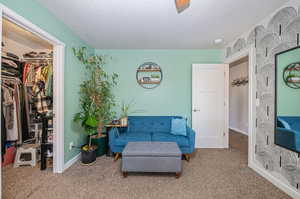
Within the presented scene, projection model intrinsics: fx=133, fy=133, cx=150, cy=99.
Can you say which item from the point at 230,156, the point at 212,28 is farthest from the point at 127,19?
the point at 230,156

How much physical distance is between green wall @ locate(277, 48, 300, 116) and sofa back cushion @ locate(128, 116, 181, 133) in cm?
188

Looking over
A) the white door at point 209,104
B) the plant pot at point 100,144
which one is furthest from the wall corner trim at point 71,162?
the white door at point 209,104

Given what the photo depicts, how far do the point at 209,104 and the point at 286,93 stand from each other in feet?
5.03

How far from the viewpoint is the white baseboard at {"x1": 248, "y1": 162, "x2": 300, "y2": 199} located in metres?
1.60

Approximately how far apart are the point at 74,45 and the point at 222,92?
3.33 metres

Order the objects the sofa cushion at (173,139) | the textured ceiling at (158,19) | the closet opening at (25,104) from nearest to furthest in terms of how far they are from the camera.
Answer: the textured ceiling at (158,19) → the closet opening at (25,104) → the sofa cushion at (173,139)

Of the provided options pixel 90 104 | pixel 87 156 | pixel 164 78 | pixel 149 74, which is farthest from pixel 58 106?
pixel 164 78

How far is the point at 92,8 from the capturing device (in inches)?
72.2

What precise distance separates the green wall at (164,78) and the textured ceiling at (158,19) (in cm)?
42

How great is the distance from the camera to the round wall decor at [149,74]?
10.9 feet

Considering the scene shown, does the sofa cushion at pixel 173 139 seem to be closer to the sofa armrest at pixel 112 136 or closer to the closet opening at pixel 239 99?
the sofa armrest at pixel 112 136

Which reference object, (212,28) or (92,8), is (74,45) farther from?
(212,28)

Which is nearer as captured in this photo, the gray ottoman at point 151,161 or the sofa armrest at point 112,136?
the gray ottoman at point 151,161

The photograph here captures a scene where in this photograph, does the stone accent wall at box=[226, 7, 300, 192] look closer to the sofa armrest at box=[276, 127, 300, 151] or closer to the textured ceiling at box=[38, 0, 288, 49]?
the sofa armrest at box=[276, 127, 300, 151]
